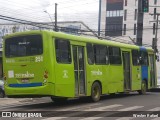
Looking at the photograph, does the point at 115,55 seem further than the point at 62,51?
Yes

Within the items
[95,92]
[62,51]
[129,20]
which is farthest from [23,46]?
[129,20]

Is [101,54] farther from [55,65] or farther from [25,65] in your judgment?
[25,65]

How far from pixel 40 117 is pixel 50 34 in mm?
4157

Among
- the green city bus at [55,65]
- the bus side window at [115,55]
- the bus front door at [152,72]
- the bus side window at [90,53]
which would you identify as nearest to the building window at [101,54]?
the green city bus at [55,65]

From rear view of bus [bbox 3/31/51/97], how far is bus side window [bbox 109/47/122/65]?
545 centimetres

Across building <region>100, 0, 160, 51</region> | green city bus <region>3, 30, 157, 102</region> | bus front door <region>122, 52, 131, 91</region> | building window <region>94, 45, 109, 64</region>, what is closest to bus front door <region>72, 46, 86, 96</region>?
green city bus <region>3, 30, 157, 102</region>

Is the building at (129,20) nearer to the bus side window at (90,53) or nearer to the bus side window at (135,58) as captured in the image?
the bus side window at (135,58)

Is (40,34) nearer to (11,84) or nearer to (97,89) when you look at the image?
(11,84)

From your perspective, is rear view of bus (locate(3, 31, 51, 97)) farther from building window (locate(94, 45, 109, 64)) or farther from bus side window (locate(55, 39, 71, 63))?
building window (locate(94, 45, 109, 64))

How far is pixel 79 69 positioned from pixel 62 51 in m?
1.44

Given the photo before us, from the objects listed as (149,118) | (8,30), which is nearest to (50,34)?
(149,118)

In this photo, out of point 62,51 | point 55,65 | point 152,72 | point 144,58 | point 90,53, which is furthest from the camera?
point 152,72

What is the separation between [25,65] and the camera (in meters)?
16.2

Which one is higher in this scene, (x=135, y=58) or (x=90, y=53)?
(x=90, y=53)
